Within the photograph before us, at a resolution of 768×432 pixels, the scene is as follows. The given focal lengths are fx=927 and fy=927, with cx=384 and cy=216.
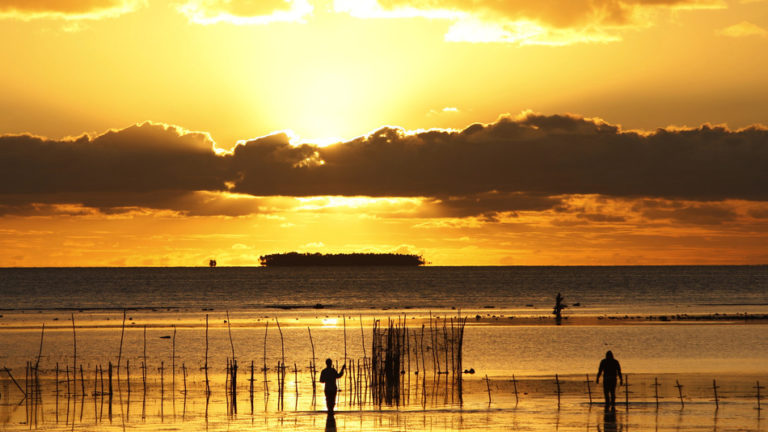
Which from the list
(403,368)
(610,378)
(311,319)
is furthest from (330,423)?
(311,319)

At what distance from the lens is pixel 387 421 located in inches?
1260

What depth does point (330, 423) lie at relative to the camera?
31672 mm

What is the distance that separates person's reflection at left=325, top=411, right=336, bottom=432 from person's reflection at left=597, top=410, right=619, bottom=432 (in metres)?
8.56

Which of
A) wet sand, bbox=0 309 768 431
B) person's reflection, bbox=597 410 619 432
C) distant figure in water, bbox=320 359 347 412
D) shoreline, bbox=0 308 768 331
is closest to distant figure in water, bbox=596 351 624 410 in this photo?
wet sand, bbox=0 309 768 431

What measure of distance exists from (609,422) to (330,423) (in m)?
9.36

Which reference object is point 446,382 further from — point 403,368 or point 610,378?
point 610,378

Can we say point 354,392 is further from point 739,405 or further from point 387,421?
point 739,405

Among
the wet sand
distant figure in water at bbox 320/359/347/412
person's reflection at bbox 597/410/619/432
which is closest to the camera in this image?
person's reflection at bbox 597/410/619/432

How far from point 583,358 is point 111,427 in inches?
1343

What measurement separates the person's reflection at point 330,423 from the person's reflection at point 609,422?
28.1 ft

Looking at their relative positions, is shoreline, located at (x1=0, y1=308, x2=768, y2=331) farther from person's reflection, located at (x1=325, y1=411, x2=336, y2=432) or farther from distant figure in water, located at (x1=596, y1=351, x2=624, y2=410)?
person's reflection, located at (x1=325, y1=411, x2=336, y2=432)

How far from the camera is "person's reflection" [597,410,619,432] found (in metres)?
29.2

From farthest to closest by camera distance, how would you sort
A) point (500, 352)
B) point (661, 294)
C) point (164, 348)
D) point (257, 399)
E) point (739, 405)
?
point (661, 294) → point (164, 348) → point (500, 352) → point (257, 399) → point (739, 405)

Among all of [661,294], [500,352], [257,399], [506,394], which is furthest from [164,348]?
[661,294]
